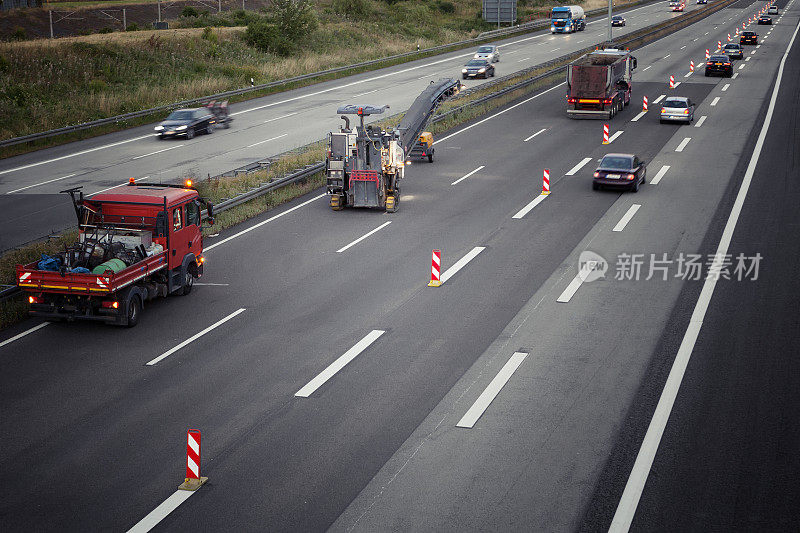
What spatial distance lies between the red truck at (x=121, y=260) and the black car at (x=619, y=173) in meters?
15.4

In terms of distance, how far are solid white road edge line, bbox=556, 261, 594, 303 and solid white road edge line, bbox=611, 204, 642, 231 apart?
13.1 feet

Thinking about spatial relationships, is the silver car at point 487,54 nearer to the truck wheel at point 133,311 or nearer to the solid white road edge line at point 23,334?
the truck wheel at point 133,311

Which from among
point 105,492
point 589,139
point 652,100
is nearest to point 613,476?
point 105,492

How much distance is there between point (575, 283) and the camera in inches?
867

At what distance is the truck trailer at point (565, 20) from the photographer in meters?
92.6

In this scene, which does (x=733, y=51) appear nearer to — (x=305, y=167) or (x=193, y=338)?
(x=305, y=167)

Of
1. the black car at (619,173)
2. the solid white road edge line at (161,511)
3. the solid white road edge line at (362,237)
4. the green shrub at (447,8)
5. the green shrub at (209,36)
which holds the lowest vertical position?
the solid white road edge line at (161,511)

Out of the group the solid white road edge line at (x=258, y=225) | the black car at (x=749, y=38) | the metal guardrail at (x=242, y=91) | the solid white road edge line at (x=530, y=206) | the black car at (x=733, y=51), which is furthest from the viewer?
the black car at (x=749, y=38)

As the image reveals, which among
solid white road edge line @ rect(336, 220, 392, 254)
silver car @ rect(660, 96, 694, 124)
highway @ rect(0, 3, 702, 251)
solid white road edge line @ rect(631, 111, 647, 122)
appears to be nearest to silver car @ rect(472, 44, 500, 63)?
highway @ rect(0, 3, 702, 251)

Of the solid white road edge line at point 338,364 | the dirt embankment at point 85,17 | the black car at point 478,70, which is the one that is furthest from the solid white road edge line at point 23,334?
the dirt embankment at point 85,17

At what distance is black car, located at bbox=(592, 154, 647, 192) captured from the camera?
1221 inches

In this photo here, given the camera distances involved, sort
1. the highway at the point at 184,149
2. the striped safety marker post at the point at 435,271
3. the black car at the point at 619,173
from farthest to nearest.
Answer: the black car at the point at 619,173 < the highway at the point at 184,149 < the striped safety marker post at the point at 435,271

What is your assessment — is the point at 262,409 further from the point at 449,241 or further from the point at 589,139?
the point at 589,139

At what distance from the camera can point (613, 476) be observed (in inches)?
501
